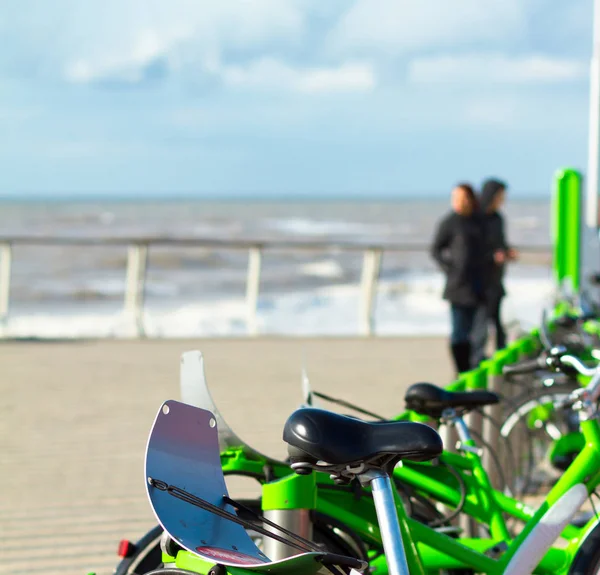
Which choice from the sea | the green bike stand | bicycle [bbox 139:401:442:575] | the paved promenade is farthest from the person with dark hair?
bicycle [bbox 139:401:442:575]

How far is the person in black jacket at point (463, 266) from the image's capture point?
28.8 ft

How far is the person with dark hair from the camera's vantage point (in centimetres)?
880

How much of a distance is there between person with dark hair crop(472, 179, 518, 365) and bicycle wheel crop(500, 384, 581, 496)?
8.49 ft

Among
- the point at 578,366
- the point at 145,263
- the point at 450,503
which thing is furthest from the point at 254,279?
the point at 578,366

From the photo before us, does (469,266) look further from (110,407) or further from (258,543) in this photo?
(258,543)

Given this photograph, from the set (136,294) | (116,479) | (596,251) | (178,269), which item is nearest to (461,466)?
(116,479)

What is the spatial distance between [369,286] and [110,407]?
17.4 ft

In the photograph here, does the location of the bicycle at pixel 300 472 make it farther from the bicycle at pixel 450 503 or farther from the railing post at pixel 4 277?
the railing post at pixel 4 277

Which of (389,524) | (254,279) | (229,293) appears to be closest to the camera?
(389,524)

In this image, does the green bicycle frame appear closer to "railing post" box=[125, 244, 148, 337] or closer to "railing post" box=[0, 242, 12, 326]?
"railing post" box=[125, 244, 148, 337]

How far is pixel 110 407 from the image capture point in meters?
9.00

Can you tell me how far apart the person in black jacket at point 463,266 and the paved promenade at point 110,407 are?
0.79 meters

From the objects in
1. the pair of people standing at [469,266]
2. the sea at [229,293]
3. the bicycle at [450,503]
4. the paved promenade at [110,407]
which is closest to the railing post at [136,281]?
the sea at [229,293]

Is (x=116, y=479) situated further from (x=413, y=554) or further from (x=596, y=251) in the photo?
(x=596, y=251)
